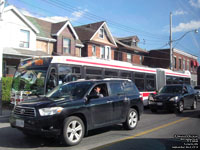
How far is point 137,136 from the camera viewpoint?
22.2 feet

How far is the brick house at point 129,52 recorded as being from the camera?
35.0 metres

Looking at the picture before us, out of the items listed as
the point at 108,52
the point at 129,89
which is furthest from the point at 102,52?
the point at 129,89

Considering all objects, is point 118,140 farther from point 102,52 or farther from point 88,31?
point 88,31

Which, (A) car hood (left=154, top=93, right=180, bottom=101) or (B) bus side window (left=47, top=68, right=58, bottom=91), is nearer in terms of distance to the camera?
(B) bus side window (left=47, top=68, right=58, bottom=91)

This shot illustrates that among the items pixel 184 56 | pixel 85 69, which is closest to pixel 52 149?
pixel 85 69

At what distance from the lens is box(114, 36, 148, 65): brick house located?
35.0 m

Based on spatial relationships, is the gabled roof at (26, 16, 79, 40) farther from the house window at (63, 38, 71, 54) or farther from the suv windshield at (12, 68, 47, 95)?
the suv windshield at (12, 68, 47, 95)

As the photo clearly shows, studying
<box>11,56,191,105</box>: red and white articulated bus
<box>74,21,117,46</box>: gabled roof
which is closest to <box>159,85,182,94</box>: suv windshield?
<box>11,56,191,105</box>: red and white articulated bus

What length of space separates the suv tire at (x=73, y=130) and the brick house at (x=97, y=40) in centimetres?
2250

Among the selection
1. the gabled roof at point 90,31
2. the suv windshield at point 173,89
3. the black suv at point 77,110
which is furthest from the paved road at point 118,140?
the gabled roof at point 90,31

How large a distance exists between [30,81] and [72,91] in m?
3.74

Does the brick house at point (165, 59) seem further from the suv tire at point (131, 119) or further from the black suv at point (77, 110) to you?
the black suv at point (77, 110)

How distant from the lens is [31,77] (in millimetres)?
9562

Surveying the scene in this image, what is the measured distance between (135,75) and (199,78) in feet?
156
